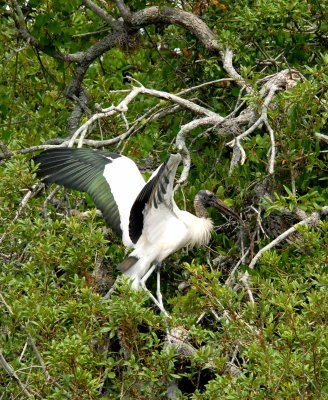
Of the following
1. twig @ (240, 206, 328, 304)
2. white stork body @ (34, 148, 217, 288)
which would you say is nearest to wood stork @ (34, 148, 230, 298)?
white stork body @ (34, 148, 217, 288)

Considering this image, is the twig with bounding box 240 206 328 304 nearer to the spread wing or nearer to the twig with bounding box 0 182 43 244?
the spread wing

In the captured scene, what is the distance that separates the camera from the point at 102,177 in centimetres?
671

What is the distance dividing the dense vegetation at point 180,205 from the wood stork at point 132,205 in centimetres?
10

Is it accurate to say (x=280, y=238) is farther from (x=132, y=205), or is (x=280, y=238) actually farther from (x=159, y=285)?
(x=132, y=205)

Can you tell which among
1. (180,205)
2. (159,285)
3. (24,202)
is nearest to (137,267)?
(159,285)

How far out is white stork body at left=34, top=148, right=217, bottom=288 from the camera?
6.49 meters

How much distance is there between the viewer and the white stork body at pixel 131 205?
21.3ft

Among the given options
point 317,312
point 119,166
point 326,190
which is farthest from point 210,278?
point 119,166

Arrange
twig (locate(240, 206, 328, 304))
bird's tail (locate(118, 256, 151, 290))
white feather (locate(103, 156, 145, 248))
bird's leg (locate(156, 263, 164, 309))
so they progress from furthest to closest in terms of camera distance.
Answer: white feather (locate(103, 156, 145, 248)) < bird's tail (locate(118, 256, 151, 290)) < bird's leg (locate(156, 263, 164, 309)) < twig (locate(240, 206, 328, 304))

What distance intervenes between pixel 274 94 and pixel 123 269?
1.20 meters

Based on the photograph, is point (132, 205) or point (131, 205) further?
point (131, 205)

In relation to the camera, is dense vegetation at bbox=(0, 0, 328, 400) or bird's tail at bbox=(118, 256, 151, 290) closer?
dense vegetation at bbox=(0, 0, 328, 400)

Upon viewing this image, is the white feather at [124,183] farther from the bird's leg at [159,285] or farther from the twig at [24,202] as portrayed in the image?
the twig at [24,202]

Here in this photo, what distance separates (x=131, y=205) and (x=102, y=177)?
25 cm
